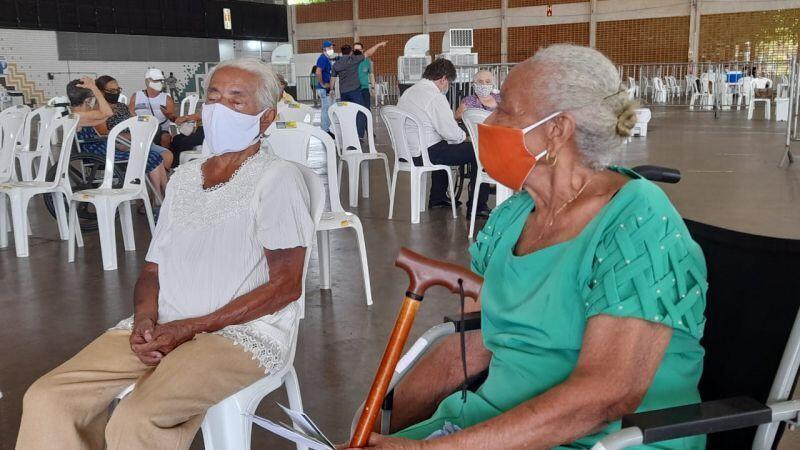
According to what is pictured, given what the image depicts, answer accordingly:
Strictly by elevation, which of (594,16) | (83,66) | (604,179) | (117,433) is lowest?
(117,433)

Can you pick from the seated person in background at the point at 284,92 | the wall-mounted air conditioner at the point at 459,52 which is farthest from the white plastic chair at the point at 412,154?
the wall-mounted air conditioner at the point at 459,52

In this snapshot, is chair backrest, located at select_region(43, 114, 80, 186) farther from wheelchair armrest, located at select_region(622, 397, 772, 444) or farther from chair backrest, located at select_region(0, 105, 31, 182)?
wheelchair armrest, located at select_region(622, 397, 772, 444)

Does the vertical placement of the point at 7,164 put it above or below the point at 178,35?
below

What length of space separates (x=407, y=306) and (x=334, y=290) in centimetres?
266

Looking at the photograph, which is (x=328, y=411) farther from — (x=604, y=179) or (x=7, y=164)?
(x=7, y=164)

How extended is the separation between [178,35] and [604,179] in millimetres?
19622

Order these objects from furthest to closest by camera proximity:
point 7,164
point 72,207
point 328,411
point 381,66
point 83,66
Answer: point 381,66 < point 83,66 < point 7,164 < point 72,207 < point 328,411

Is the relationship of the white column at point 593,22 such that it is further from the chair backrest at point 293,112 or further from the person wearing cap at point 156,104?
the person wearing cap at point 156,104

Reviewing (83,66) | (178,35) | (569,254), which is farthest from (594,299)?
(178,35)

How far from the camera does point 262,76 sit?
2.11 meters

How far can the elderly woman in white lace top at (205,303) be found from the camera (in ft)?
5.34

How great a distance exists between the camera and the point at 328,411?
2.54 m

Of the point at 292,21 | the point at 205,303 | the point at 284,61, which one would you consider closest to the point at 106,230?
the point at 205,303

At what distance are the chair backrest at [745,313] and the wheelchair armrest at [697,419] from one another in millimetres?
155
